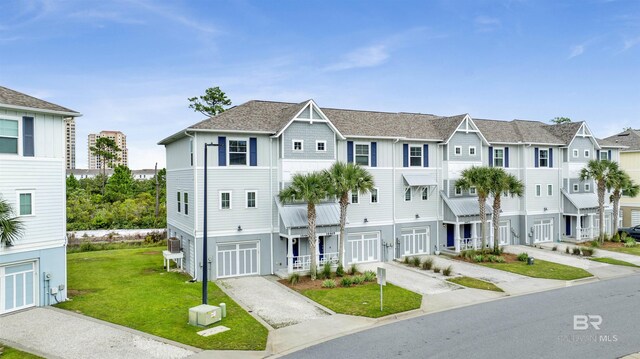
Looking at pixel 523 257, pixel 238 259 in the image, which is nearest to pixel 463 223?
pixel 523 257

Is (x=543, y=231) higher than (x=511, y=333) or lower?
higher

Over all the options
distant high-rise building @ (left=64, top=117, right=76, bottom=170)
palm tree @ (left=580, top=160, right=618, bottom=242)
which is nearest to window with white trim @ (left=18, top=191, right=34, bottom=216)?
palm tree @ (left=580, top=160, right=618, bottom=242)

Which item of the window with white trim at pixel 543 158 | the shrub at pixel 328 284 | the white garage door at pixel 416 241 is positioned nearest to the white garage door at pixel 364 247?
the white garage door at pixel 416 241

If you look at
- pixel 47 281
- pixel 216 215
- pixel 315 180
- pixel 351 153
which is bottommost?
pixel 47 281

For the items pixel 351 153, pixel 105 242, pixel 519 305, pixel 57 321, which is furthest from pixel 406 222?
pixel 105 242

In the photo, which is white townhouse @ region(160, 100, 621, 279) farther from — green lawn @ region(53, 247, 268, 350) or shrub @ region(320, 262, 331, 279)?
green lawn @ region(53, 247, 268, 350)

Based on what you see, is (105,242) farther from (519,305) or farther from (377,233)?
(519,305)

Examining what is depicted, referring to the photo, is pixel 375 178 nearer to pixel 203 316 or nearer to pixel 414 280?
pixel 414 280

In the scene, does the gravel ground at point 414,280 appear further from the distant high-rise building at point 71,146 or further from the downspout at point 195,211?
the distant high-rise building at point 71,146
